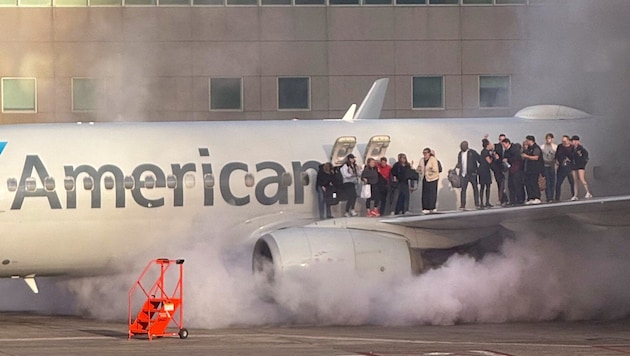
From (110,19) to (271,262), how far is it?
1409cm

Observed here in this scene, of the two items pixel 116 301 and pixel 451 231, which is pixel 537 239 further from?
pixel 116 301

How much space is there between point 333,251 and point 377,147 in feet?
10.2

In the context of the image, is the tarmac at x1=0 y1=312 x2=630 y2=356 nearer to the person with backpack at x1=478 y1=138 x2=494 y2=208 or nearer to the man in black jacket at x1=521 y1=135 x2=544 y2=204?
the man in black jacket at x1=521 y1=135 x2=544 y2=204

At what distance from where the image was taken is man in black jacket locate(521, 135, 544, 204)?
24.9 m

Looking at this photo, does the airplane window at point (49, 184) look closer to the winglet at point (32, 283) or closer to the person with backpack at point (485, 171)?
the winglet at point (32, 283)

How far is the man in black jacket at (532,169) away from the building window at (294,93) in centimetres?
1274

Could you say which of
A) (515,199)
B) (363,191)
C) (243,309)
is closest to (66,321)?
(243,309)

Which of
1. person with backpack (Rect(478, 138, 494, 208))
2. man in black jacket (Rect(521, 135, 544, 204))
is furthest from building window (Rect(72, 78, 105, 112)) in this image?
man in black jacket (Rect(521, 135, 544, 204))

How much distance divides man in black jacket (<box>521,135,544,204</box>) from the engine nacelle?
108 inches

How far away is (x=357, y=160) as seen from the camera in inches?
1003

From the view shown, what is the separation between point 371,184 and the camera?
24.7 m

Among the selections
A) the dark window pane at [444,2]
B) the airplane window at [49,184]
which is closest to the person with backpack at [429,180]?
the airplane window at [49,184]

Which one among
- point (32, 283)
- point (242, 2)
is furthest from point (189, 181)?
point (242, 2)

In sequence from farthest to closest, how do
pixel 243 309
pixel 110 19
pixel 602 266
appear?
pixel 110 19, pixel 602 266, pixel 243 309
